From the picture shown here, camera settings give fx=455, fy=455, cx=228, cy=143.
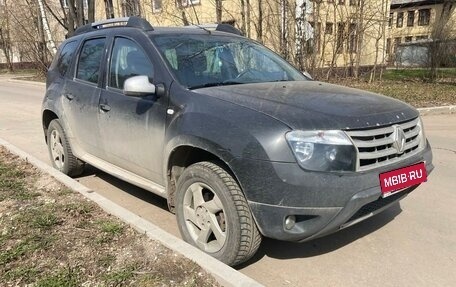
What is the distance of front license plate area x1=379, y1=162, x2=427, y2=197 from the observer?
313 centimetres

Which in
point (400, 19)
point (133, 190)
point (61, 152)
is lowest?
point (133, 190)

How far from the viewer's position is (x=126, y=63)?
14.5 ft

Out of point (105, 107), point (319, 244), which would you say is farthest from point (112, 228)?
point (319, 244)

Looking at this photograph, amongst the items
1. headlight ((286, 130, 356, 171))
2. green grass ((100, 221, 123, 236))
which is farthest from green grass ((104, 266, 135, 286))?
headlight ((286, 130, 356, 171))

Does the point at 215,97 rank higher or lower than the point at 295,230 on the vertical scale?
higher

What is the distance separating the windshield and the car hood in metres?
0.25

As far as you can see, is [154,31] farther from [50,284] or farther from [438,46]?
[438,46]

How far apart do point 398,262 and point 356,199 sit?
0.87 m

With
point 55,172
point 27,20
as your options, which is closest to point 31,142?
point 55,172

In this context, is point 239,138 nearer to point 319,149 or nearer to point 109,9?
point 319,149

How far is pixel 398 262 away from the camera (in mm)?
3469

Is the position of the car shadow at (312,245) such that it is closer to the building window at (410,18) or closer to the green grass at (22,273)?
the green grass at (22,273)

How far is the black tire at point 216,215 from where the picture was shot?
3.16 metres

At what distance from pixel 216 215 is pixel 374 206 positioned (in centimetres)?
115
